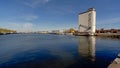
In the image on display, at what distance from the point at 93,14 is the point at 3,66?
11919 centimetres

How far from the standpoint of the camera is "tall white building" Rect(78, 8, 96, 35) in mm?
123812

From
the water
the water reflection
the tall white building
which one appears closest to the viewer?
the water

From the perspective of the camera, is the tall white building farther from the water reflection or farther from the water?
the water

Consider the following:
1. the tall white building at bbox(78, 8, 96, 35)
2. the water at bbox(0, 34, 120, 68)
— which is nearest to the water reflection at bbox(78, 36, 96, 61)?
the water at bbox(0, 34, 120, 68)

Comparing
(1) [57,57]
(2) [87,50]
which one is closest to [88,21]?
(2) [87,50]

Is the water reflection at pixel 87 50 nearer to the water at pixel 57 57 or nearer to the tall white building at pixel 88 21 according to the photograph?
the water at pixel 57 57

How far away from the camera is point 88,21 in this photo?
13150 centimetres

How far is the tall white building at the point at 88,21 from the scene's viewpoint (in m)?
124

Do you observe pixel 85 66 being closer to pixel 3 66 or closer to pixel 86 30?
pixel 3 66

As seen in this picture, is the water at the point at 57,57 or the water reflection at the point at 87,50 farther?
the water reflection at the point at 87,50

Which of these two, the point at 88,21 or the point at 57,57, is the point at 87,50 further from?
the point at 88,21

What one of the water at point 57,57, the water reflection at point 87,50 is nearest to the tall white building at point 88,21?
the water reflection at point 87,50

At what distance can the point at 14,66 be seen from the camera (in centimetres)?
1423

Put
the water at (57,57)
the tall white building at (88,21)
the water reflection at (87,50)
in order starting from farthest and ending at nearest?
the tall white building at (88,21) < the water reflection at (87,50) < the water at (57,57)
